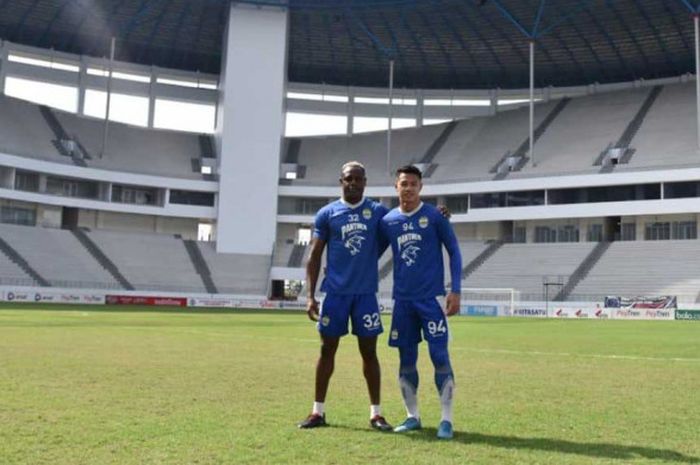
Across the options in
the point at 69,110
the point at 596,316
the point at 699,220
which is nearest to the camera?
the point at 596,316

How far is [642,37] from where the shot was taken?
61156mm

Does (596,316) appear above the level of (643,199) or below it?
below

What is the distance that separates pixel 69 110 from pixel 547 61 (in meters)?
43.4

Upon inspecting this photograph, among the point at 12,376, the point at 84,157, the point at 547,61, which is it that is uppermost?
the point at 547,61

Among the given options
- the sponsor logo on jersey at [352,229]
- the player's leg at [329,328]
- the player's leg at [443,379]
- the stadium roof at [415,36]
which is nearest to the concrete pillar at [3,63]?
the stadium roof at [415,36]

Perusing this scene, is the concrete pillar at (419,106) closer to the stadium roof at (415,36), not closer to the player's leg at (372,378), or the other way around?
the stadium roof at (415,36)

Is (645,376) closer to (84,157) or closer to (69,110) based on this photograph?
(84,157)

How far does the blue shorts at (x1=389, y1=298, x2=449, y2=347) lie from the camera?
689 centimetres

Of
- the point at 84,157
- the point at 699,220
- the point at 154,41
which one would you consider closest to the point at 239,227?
the point at 84,157

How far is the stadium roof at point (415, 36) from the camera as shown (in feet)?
193

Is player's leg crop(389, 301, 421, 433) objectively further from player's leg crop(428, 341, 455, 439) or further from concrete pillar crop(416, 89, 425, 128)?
concrete pillar crop(416, 89, 425, 128)

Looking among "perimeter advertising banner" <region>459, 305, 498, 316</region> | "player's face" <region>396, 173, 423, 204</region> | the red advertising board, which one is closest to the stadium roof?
"perimeter advertising banner" <region>459, 305, 498, 316</region>

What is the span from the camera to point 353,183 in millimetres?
7168

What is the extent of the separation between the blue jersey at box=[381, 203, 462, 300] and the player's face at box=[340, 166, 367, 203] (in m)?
0.38
